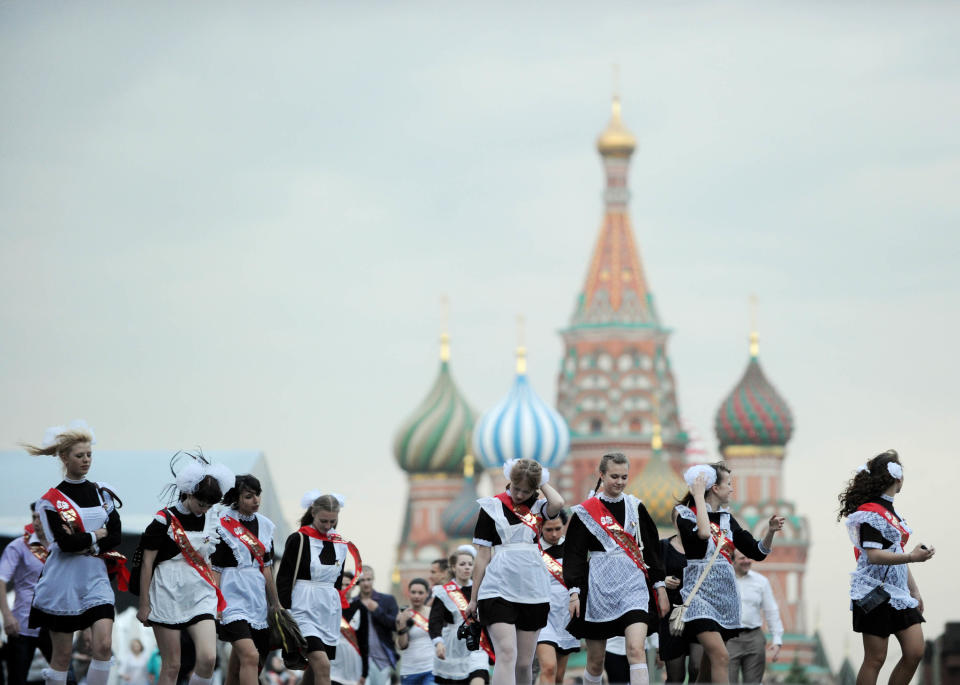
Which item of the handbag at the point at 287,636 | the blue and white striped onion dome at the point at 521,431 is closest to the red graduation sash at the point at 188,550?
the handbag at the point at 287,636

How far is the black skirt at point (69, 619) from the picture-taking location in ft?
39.3

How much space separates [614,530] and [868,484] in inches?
59.7

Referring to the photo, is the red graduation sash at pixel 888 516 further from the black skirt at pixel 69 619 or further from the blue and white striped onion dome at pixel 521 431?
the blue and white striped onion dome at pixel 521 431

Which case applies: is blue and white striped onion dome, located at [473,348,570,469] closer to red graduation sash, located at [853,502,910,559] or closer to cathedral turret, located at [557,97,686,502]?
cathedral turret, located at [557,97,686,502]

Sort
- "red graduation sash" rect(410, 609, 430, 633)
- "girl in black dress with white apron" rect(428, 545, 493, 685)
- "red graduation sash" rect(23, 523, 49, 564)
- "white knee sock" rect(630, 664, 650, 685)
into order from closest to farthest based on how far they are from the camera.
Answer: "white knee sock" rect(630, 664, 650, 685)
"red graduation sash" rect(23, 523, 49, 564)
"girl in black dress with white apron" rect(428, 545, 493, 685)
"red graduation sash" rect(410, 609, 430, 633)

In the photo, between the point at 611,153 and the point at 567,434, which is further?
the point at 611,153

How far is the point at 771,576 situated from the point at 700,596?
90679 mm

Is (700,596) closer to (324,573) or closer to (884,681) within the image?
(884,681)

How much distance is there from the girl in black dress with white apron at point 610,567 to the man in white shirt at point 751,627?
8.19 feet

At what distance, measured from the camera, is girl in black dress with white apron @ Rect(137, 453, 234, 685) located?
12164 millimetres

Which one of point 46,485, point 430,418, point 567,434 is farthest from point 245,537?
point 430,418

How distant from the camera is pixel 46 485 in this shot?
21297 mm

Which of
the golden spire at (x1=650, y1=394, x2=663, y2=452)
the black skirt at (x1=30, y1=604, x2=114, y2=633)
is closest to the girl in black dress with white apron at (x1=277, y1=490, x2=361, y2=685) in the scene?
the black skirt at (x1=30, y1=604, x2=114, y2=633)

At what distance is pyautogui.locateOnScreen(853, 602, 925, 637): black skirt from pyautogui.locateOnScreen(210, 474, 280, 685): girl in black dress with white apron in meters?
3.43
